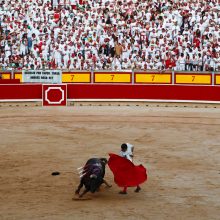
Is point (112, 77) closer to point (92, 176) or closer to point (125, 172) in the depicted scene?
point (125, 172)

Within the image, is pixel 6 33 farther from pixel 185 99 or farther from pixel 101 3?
pixel 185 99

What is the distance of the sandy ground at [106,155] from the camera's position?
10.1m

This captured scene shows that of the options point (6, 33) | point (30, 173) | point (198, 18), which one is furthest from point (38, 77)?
point (30, 173)

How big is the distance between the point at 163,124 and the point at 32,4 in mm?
13147

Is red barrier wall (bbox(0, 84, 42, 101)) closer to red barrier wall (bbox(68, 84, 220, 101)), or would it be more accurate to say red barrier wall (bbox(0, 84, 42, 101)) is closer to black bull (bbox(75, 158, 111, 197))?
red barrier wall (bbox(68, 84, 220, 101))

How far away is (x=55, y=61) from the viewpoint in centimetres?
2791

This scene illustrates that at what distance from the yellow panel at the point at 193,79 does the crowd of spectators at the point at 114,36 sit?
40 cm

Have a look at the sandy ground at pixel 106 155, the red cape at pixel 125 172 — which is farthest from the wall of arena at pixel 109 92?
the red cape at pixel 125 172

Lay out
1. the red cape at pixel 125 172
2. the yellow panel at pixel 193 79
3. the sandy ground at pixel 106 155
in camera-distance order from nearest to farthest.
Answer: the sandy ground at pixel 106 155, the red cape at pixel 125 172, the yellow panel at pixel 193 79

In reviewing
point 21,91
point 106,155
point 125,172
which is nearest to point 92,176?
point 125,172

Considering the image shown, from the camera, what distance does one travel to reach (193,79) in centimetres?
2748

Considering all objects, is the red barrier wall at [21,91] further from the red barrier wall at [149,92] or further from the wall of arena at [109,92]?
the red barrier wall at [149,92]

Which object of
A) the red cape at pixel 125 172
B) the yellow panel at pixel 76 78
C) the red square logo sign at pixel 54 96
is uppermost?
the yellow panel at pixel 76 78

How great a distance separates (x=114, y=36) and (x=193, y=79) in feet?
13.7
